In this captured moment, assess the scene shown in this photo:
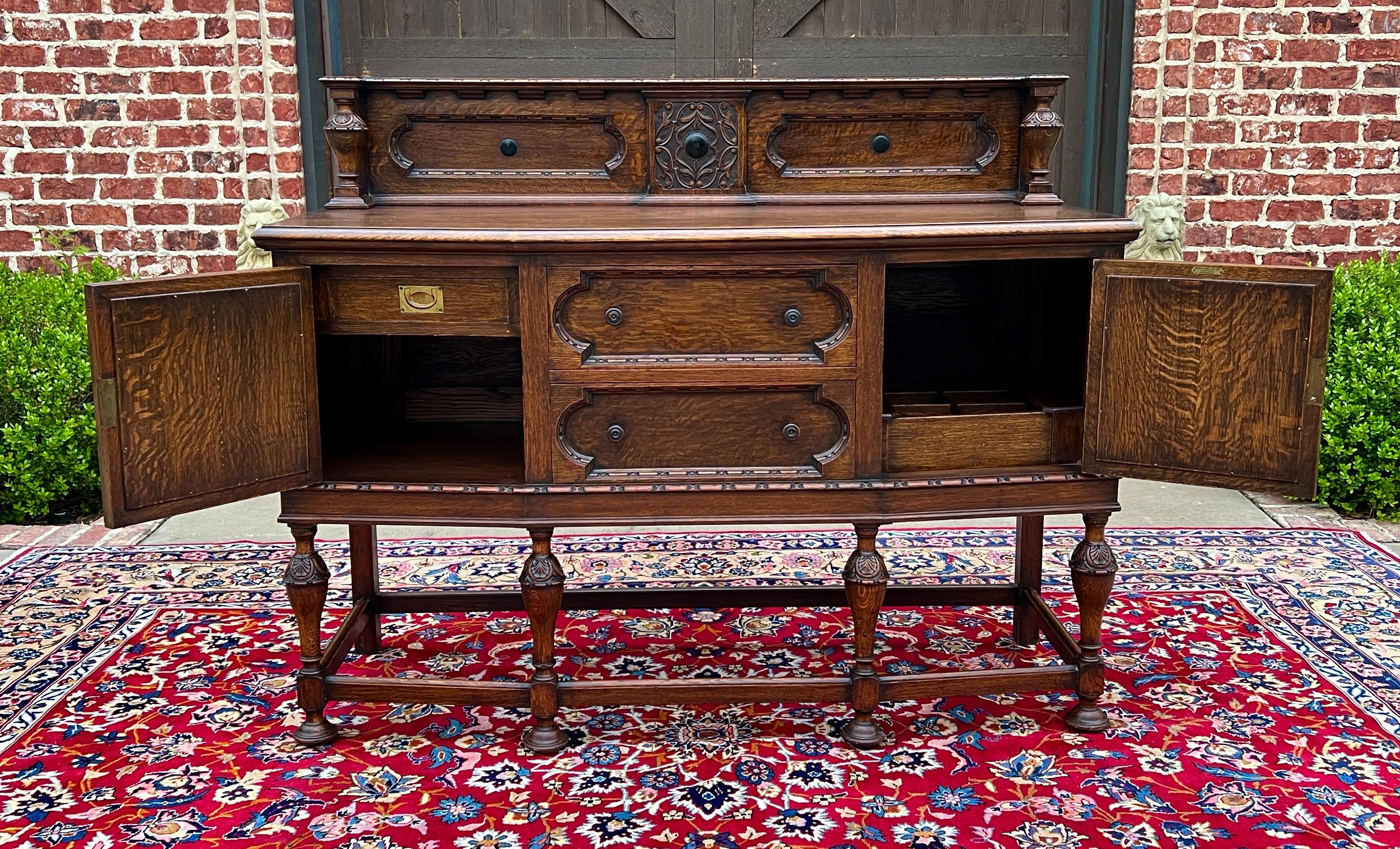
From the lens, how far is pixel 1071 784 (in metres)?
2.85

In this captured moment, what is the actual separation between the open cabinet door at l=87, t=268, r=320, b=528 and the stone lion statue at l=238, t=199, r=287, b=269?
2.82 m

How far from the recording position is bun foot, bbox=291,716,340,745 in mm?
3068

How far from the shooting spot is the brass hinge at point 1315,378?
2.70 m

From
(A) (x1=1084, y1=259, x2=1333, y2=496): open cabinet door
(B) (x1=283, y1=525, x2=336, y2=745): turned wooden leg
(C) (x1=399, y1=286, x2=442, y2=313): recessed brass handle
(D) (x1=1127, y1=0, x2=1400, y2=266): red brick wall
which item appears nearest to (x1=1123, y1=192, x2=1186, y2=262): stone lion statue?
(D) (x1=1127, y1=0, x2=1400, y2=266): red brick wall

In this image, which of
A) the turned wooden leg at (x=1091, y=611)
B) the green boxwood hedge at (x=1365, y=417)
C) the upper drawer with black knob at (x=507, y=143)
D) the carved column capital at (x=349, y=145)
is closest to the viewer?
the turned wooden leg at (x=1091, y=611)

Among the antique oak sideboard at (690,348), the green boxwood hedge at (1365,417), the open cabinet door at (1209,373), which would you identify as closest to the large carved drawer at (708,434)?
the antique oak sideboard at (690,348)

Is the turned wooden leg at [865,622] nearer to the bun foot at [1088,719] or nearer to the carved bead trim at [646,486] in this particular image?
the carved bead trim at [646,486]

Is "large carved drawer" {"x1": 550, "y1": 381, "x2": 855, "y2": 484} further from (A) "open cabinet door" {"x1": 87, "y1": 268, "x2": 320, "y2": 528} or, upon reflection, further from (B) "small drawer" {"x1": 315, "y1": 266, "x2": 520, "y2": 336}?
(A) "open cabinet door" {"x1": 87, "y1": 268, "x2": 320, "y2": 528}

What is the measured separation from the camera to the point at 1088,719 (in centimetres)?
311

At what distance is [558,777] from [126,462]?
3.74 feet

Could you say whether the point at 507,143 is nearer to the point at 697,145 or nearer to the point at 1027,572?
the point at 697,145

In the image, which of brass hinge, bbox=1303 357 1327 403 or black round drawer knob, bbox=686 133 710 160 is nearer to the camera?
brass hinge, bbox=1303 357 1327 403

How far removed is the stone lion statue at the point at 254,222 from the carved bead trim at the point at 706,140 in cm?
264

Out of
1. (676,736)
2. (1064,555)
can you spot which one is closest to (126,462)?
(676,736)
